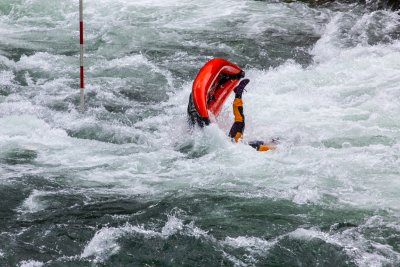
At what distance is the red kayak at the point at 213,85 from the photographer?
8203 mm

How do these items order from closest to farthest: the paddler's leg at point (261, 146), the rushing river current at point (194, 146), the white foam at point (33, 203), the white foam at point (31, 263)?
the white foam at point (31, 263), the rushing river current at point (194, 146), the white foam at point (33, 203), the paddler's leg at point (261, 146)

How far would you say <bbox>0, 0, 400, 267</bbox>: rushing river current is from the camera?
19.4 feet

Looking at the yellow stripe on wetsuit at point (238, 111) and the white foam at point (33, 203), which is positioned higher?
the yellow stripe on wetsuit at point (238, 111)

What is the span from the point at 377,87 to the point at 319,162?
121 inches

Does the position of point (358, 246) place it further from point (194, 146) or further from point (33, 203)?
point (33, 203)

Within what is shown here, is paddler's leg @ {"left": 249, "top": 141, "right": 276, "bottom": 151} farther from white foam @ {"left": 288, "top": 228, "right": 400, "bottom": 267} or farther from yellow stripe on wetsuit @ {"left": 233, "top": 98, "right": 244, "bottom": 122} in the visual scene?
white foam @ {"left": 288, "top": 228, "right": 400, "bottom": 267}

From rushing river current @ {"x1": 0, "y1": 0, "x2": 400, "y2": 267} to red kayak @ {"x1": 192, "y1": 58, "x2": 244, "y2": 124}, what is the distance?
9.1 inches

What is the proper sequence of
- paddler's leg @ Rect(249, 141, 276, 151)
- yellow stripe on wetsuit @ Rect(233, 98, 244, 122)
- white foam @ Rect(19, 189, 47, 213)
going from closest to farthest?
1. white foam @ Rect(19, 189, 47, 213)
2. paddler's leg @ Rect(249, 141, 276, 151)
3. yellow stripe on wetsuit @ Rect(233, 98, 244, 122)

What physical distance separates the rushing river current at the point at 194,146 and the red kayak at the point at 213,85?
23 cm

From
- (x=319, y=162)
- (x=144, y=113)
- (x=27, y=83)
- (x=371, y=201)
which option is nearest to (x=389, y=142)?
(x=319, y=162)

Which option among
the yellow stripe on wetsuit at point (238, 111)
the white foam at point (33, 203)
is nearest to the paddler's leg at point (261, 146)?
the yellow stripe on wetsuit at point (238, 111)

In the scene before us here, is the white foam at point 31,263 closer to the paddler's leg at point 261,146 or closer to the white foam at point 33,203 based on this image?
the white foam at point 33,203

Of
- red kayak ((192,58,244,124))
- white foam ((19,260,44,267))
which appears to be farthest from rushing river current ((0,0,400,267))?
red kayak ((192,58,244,124))

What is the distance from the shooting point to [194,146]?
804cm
